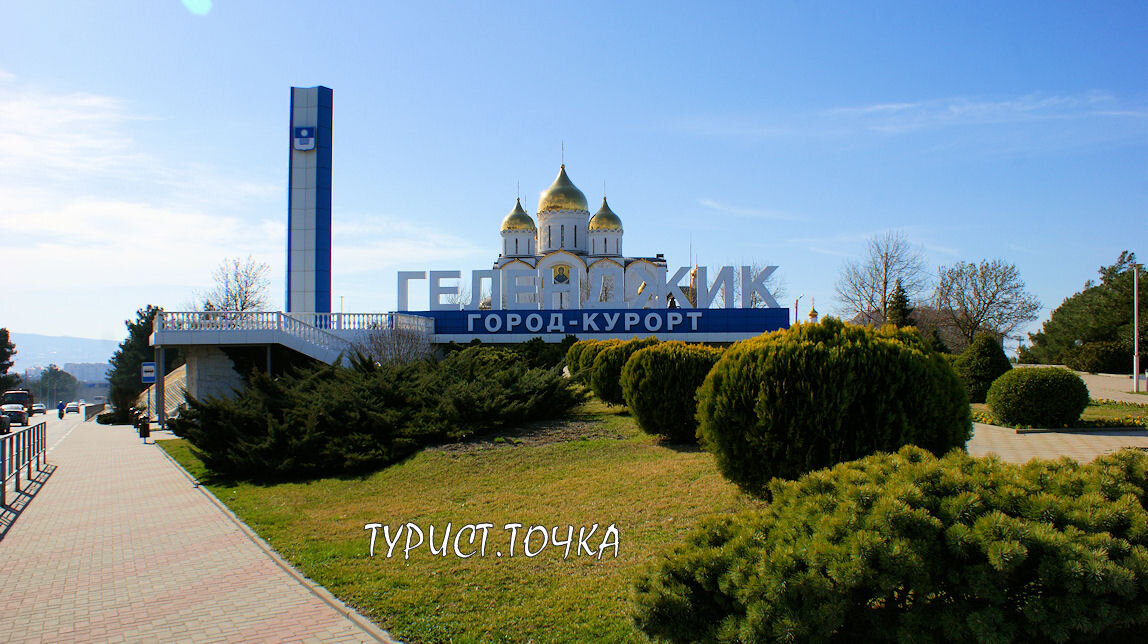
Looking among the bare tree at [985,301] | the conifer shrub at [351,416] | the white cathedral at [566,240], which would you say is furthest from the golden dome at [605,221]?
the conifer shrub at [351,416]

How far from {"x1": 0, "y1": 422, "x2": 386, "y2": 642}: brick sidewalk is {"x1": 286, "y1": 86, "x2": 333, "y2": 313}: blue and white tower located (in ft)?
76.2

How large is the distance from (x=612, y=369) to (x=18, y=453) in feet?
36.4

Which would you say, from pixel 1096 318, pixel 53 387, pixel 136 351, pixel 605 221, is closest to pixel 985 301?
pixel 1096 318

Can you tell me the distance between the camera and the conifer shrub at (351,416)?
12609mm

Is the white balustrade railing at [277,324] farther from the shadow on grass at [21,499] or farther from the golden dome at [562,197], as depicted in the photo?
the golden dome at [562,197]

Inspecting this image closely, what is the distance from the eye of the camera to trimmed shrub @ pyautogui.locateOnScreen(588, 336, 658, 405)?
52.4 feet

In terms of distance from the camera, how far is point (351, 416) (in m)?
13.5

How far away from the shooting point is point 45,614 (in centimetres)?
613

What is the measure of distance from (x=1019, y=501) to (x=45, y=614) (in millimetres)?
7158

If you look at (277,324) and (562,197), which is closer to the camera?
(277,324)

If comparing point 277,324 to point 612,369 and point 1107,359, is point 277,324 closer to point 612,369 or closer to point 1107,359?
point 612,369

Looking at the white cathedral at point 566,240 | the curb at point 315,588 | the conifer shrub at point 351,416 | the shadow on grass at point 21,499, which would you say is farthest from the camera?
the white cathedral at point 566,240

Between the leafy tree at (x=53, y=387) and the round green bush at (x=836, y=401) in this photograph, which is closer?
the round green bush at (x=836, y=401)

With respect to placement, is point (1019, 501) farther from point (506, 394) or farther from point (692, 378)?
point (506, 394)
